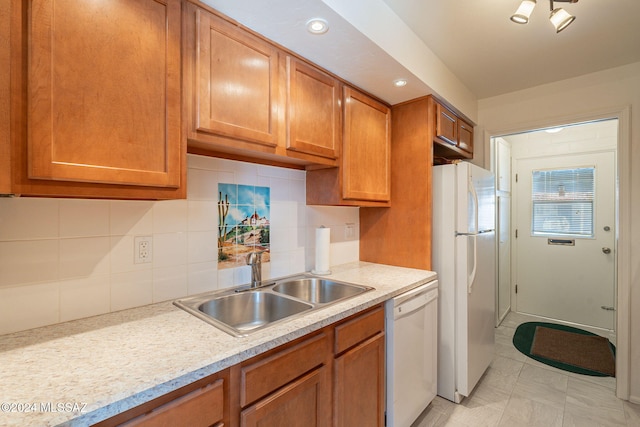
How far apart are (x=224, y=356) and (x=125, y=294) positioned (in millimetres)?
654

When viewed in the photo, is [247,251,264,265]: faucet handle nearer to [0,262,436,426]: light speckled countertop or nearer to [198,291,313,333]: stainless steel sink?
[198,291,313,333]: stainless steel sink

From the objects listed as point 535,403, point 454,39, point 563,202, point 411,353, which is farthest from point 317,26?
point 563,202

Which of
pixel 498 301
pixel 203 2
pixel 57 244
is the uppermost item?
pixel 203 2

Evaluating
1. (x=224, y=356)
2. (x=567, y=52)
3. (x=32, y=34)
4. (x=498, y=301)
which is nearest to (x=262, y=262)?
(x=224, y=356)

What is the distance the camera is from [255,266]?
1594 mm

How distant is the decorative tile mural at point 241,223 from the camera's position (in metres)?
1.56

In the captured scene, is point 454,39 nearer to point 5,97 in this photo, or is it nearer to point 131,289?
point 5,97

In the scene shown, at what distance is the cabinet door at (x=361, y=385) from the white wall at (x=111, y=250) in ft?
2.25

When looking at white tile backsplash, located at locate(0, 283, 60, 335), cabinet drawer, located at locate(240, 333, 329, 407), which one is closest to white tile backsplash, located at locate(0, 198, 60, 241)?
white tile backsplash, located at locate(0, 283, 60, 335)

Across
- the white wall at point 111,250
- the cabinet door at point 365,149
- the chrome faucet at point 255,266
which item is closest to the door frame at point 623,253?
the cabinet door at point 365,149

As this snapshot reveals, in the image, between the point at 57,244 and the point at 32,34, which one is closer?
the point at 32,34

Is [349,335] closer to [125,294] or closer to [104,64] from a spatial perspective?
[125,294]

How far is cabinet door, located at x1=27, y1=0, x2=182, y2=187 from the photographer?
2.63 feet

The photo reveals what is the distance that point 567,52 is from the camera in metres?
1.95
